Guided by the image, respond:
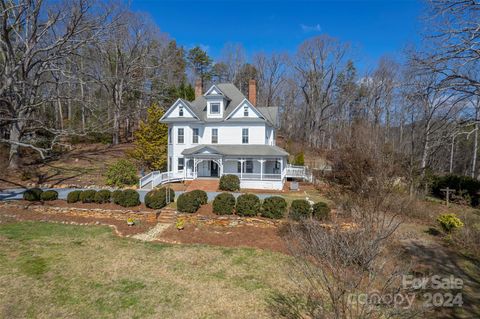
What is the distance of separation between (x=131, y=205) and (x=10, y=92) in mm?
14439

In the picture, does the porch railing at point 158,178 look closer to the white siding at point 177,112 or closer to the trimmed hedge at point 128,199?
the trimmed hedge at point 128,199

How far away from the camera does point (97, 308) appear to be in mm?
6496

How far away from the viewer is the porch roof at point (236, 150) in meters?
22.1

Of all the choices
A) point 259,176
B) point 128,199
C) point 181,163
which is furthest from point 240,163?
point 128,199

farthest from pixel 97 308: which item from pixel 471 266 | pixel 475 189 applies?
pixel 475 189

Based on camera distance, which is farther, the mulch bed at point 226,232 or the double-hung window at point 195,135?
the double-hung window at point 195,135

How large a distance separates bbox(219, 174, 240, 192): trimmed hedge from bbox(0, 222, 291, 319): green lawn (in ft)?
31.5

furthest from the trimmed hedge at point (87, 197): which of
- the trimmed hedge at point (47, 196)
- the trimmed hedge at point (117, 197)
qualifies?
the trimmed hedge at point (47, 196)

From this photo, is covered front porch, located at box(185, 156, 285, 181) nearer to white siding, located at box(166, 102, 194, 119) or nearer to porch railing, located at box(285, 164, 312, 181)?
porch railing, located at box(285, 164, 312, 181)

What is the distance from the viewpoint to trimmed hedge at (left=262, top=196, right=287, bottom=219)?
12.8 meters

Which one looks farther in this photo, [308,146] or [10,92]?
[308,146]

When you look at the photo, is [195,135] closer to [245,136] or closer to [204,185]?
[245,136]

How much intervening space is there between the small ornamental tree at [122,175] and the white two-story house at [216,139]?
2797 mm

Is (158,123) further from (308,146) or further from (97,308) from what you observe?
(308,146)
